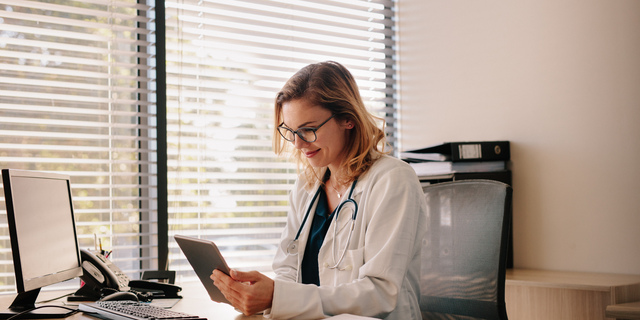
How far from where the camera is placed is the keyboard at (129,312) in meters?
1.17

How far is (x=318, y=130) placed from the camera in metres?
1.63

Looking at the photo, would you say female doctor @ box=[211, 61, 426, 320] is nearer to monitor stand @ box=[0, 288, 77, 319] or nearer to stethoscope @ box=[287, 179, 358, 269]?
stethoscope @ box=[287, 179, 358, 269]

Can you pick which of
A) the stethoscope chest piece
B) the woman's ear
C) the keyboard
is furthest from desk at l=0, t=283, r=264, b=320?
the woman's ear

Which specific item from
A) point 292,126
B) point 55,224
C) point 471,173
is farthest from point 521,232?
point 55,224

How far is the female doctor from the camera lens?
1.26m

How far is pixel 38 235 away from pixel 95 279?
1.04 feet

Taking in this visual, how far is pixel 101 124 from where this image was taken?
243cm

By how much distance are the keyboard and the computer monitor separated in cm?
10

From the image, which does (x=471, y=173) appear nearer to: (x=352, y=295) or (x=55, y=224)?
(x=352, y=295)

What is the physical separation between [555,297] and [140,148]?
1925 millimetres

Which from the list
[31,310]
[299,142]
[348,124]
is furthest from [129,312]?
[348,124]

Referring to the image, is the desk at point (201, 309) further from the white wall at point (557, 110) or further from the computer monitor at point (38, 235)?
the white wall at point (557, 110)

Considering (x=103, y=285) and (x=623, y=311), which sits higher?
(x=103, y=285)

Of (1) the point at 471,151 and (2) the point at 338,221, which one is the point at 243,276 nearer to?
(2) the point at 338,221
